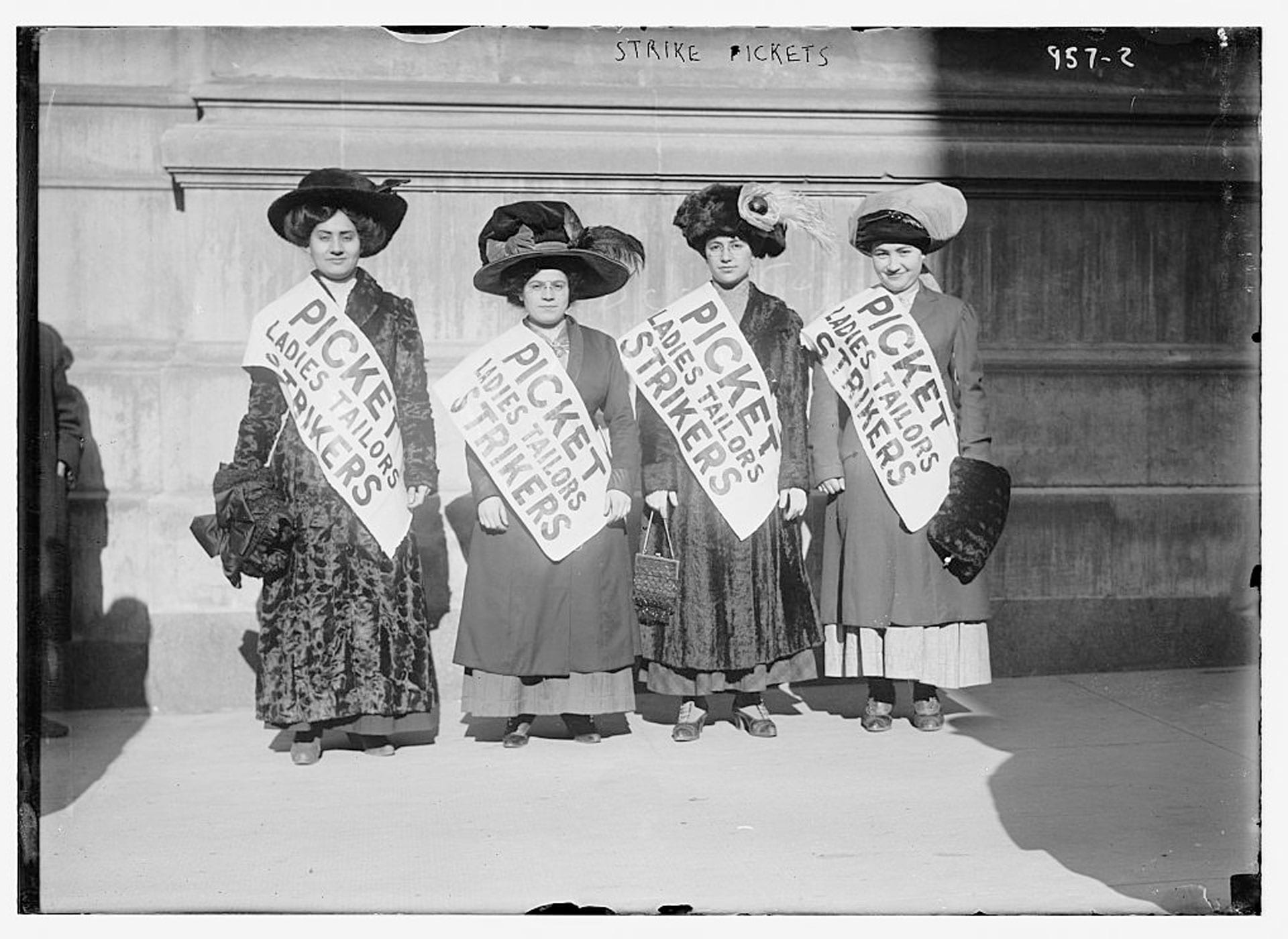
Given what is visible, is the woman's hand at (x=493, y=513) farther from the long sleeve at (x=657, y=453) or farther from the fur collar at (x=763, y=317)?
the fur collar at (x=763, y=317)

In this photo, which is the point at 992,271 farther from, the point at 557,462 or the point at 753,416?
the point at 557,462

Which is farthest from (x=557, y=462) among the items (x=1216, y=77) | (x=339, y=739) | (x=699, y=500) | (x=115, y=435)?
(x=1216, y=77)

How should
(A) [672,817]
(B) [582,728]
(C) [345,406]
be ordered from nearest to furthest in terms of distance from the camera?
(A) [672,817] < (C) [345,406] < (B) [582,728]

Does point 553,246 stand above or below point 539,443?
above

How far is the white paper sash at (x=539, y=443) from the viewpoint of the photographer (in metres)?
6.73

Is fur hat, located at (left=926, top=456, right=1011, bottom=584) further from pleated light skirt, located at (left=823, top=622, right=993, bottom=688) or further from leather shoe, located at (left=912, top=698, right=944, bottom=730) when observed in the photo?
leather shoe, located at (left=912, top=698, right=944, bottom=730)

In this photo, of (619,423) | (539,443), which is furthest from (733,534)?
(539,443)

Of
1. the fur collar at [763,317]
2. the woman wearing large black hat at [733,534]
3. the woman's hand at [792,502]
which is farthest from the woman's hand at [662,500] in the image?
the fur collar at [763,317]

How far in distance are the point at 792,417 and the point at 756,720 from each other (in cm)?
112

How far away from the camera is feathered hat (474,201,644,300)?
6738 mm

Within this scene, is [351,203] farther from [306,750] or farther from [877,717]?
[877,717]

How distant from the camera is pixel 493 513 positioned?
6.72 meters

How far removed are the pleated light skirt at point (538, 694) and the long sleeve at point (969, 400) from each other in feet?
5.18

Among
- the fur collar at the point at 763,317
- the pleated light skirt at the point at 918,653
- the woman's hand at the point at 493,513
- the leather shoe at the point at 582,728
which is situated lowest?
the leather shoe at the point at 582,728
